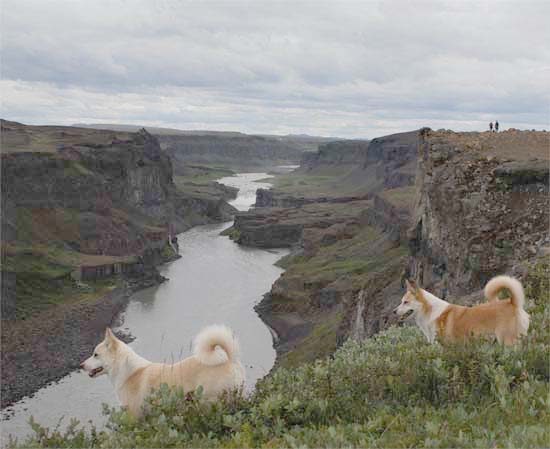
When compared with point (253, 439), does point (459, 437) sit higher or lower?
higher

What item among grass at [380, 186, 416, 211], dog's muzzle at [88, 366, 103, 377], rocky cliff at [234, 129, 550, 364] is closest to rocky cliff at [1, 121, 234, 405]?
rocky cliff at [234, 129, 550, 364]

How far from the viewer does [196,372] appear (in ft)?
33.1

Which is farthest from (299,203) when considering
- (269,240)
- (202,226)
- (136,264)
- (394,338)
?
(394,338)

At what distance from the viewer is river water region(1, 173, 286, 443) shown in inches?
1763

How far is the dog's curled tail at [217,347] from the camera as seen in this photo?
10.0 m

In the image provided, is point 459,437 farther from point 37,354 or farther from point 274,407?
point 37,354

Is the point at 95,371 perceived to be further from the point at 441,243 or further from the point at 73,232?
the point at 73,232

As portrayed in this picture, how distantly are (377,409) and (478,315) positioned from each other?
11.5 feet

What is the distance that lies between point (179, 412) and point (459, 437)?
3.74 metres

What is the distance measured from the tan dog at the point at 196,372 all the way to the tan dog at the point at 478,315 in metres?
4.02

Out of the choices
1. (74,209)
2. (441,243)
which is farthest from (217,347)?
(74,209)

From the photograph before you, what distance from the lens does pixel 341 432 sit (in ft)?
25.1

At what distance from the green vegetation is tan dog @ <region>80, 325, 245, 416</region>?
0.59 metres

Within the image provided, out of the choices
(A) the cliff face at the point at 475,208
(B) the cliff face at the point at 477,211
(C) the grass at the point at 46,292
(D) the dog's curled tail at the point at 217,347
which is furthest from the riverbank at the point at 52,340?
(D) the dog's curled tail at the point at 217,347
